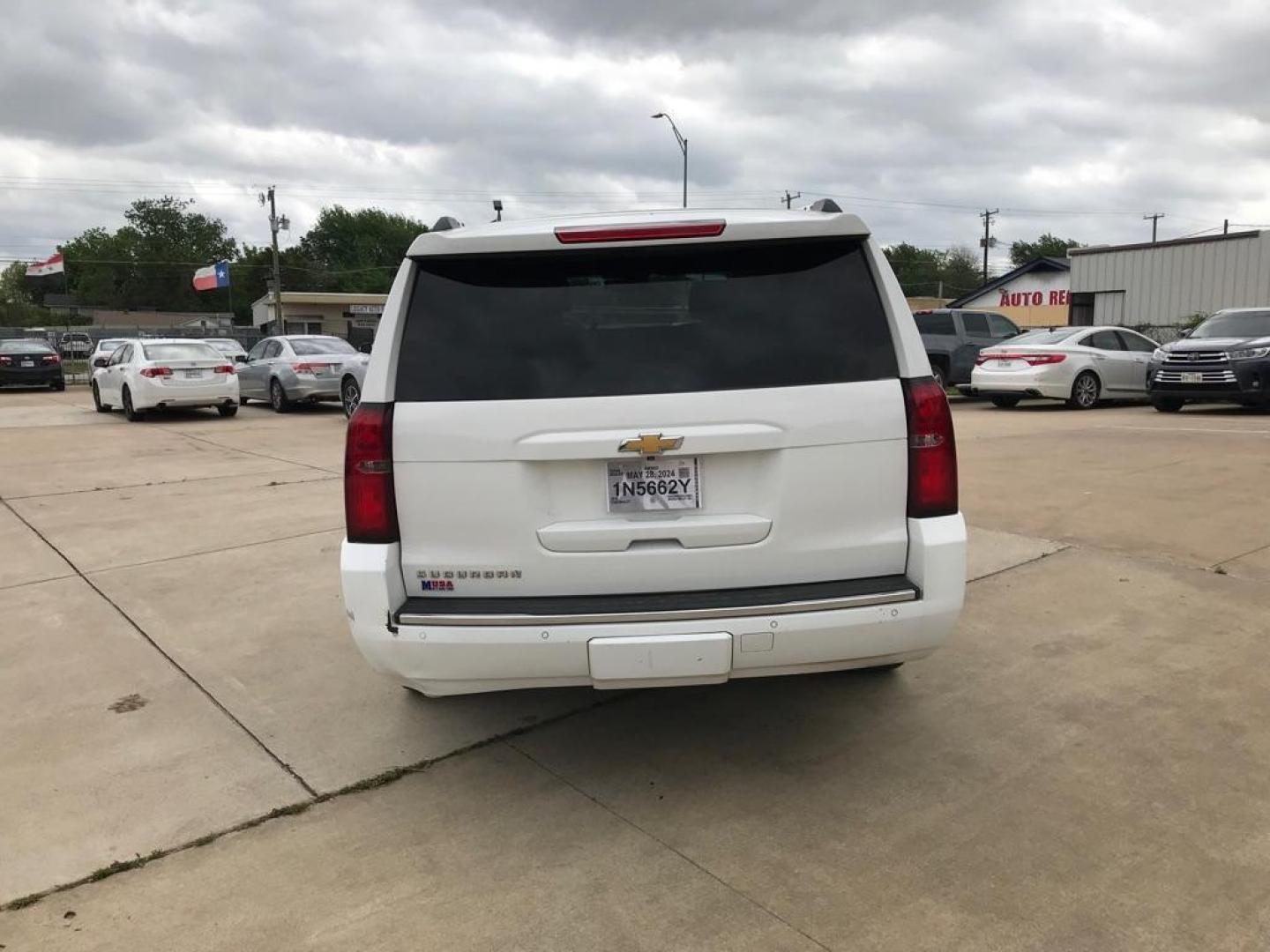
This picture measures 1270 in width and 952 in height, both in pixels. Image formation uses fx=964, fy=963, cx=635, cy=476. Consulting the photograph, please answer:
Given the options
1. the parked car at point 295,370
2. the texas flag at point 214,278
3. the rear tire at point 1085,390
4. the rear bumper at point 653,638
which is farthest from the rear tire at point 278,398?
the texas flag at point 214,278

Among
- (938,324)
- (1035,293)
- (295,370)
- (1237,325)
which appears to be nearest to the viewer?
(1237,325)

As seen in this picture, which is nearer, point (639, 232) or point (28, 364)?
point (639, 232)

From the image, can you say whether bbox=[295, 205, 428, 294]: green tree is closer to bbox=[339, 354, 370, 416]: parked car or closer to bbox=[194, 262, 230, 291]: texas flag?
bbox=[194, 262, 230, 291]: texas flag

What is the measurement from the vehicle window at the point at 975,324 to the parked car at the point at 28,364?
2406 centimetres

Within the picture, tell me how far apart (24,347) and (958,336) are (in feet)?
80.9

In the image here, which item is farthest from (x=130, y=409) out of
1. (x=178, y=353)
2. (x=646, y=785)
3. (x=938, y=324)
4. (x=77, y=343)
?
(x=77, y=343)

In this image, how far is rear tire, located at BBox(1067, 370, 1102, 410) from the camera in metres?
16.1

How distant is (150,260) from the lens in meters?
117

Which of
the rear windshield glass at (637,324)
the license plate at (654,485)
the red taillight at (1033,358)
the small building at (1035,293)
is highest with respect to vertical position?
the small building at (1035,293)

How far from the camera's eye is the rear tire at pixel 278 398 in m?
17.8

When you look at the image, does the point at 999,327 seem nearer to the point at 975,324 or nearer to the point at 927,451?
the point at 975,324

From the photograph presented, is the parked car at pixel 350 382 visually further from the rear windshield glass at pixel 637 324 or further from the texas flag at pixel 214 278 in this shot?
the texas flag at pixel 214 278

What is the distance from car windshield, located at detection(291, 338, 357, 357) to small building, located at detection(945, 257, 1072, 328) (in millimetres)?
29833

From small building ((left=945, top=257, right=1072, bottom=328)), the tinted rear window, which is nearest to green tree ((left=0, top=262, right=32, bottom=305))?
small building ((left=945, top=257, right=1072, bottom=328))
